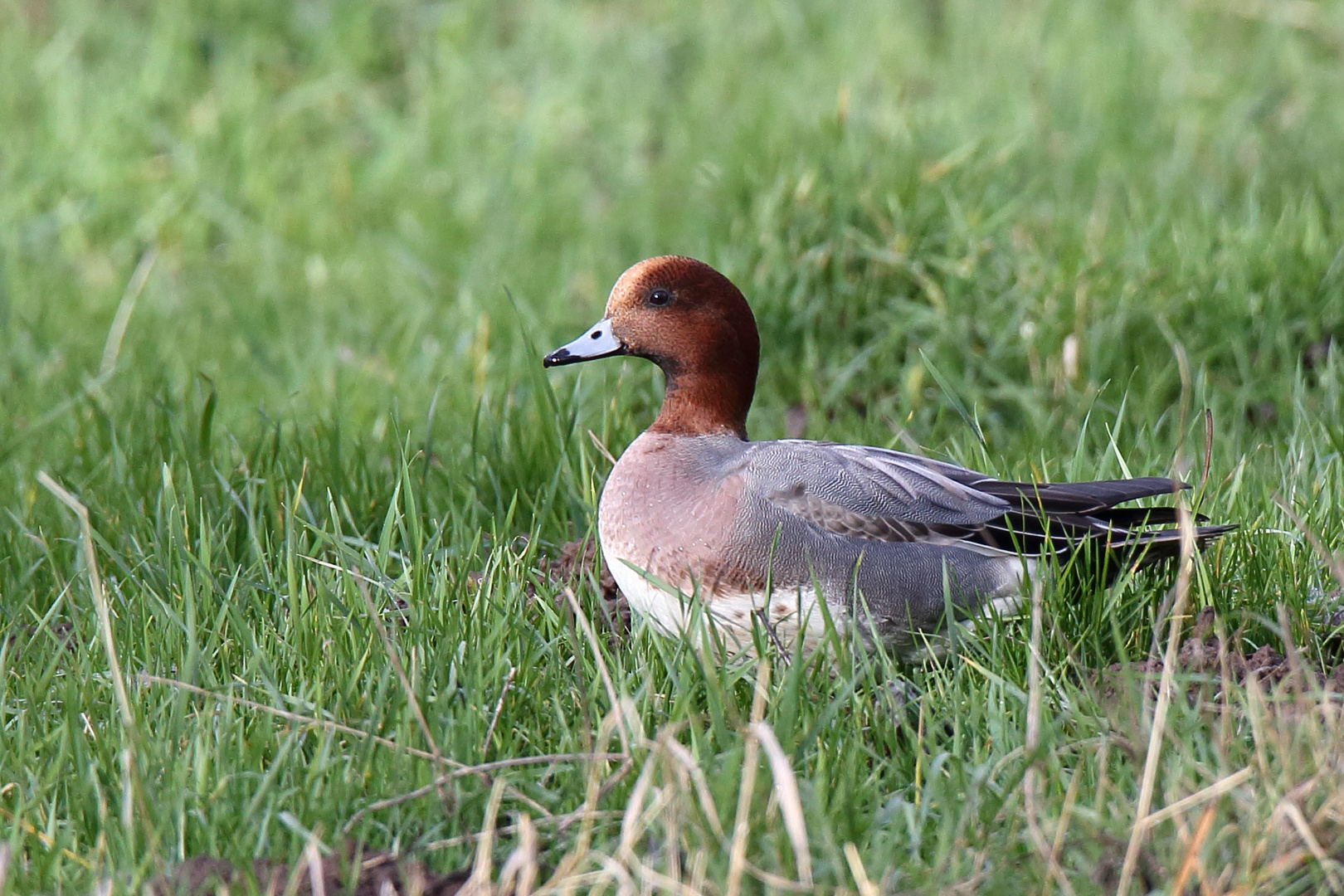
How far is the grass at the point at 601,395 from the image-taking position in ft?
7.63

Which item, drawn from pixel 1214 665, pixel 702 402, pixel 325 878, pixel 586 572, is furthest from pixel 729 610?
pixel 325 878

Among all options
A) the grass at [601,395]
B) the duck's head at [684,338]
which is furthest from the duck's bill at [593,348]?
the grass at [601,395]

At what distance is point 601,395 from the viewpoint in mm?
4641

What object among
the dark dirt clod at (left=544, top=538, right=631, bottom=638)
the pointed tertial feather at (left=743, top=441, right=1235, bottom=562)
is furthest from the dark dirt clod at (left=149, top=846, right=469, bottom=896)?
the pointed tertial feather at (left=743, top=441, right=1235, bottom=562)

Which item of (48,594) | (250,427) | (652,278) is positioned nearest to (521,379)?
(250,427)

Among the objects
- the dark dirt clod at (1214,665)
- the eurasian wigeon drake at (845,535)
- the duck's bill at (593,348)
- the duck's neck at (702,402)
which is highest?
the duck's bill at (593,348)

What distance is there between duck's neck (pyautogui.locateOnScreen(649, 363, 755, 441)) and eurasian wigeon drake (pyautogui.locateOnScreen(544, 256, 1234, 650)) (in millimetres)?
206

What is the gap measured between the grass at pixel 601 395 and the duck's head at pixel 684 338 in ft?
1.02

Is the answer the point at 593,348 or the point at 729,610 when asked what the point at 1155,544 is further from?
the point at 593,348

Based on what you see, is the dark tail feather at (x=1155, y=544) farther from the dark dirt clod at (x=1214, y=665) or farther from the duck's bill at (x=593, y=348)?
the duck's bill at (x=593, y=348)

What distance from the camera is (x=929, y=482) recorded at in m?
3.08

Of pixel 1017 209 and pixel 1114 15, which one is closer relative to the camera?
pixel 1017 209

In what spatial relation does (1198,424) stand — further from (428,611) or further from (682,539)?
(428,611)

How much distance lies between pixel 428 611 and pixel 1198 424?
2.34m
